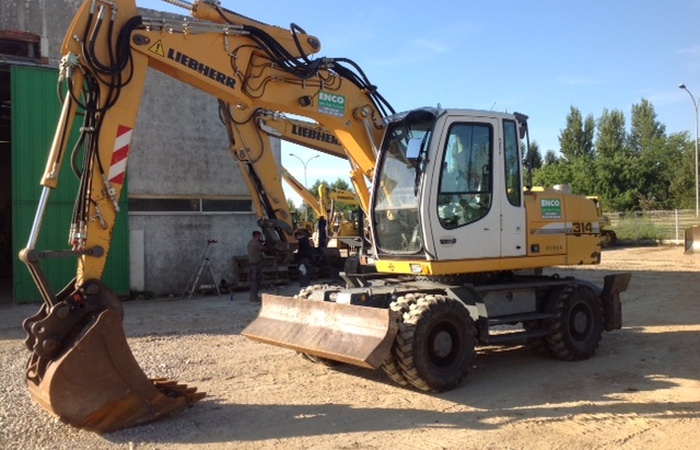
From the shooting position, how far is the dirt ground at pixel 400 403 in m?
5.46

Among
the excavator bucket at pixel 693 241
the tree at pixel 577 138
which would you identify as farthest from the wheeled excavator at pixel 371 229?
the tree at pixel 577 138

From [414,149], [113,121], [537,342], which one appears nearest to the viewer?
[113,121]

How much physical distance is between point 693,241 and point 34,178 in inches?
875

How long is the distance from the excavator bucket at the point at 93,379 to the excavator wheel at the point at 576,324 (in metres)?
5.11

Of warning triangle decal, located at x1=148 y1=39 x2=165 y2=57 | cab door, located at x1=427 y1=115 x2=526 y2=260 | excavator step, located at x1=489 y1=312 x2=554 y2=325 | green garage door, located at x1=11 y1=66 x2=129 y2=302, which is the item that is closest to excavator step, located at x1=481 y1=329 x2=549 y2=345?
excavator step, located at x1=489 y1=312 x2=554 y2=325

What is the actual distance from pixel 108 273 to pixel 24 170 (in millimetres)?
3006

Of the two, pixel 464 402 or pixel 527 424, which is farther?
pixel 464 402

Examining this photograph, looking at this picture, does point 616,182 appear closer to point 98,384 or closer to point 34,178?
point 34,178

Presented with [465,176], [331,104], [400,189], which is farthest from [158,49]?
[465,176]

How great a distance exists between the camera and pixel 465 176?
7.69 meters

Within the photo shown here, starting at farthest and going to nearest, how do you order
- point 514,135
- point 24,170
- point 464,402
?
point 24,170, point 514,135, point 464,402

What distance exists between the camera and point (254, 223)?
59.7ft

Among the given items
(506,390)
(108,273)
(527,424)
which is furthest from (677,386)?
(108,273)

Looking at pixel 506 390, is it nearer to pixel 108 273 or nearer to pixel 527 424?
pixel 527 424
